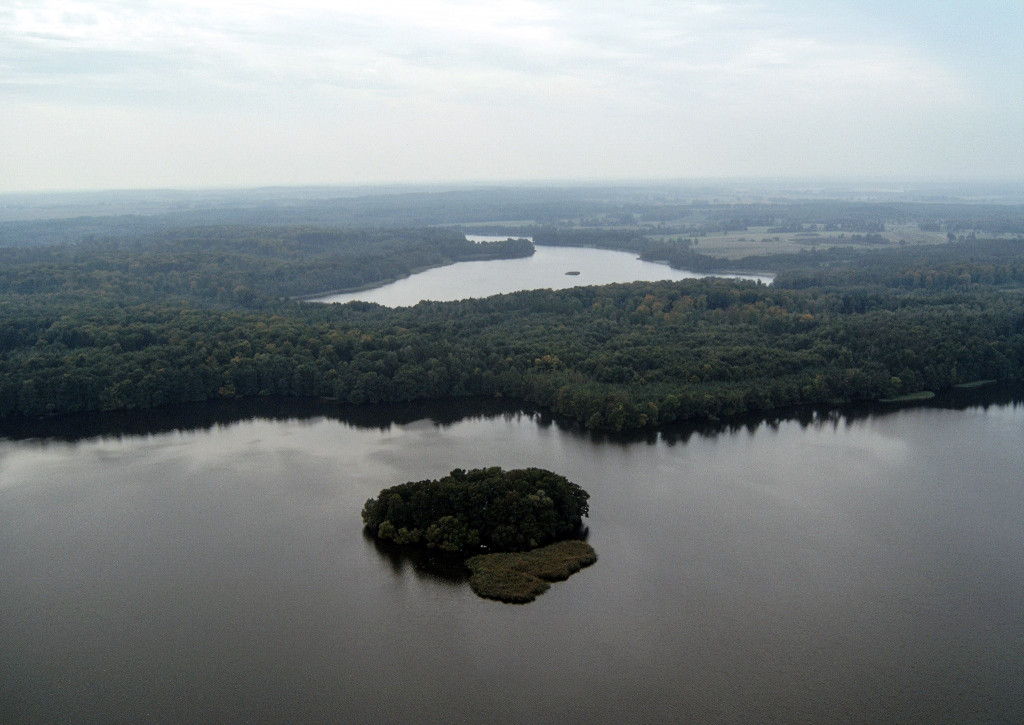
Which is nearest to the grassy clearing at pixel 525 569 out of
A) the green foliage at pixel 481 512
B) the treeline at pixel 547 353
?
the green foliage at pixel 481 512

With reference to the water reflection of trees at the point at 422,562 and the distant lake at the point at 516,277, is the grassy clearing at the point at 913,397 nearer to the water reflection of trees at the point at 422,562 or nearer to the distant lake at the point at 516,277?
the water reflection of trees at the point at 422,562

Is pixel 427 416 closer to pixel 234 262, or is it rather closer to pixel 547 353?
pixel 547 353

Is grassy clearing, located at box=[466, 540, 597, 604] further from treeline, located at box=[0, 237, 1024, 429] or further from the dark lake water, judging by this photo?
treeline, located at box=[0, 237, 1024, 429]

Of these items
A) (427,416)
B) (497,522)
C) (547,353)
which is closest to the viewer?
(497,522)

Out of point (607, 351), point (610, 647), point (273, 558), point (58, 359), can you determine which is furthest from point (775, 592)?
point (58, 359)

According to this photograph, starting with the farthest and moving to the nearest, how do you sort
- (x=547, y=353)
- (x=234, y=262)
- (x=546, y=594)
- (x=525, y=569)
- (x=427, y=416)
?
(x=234, y=262), (x=547, y=353), (x=427, y=416), (x=525, y=569), (x=546, y=594)

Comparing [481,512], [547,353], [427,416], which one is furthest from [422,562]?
[547,353]
